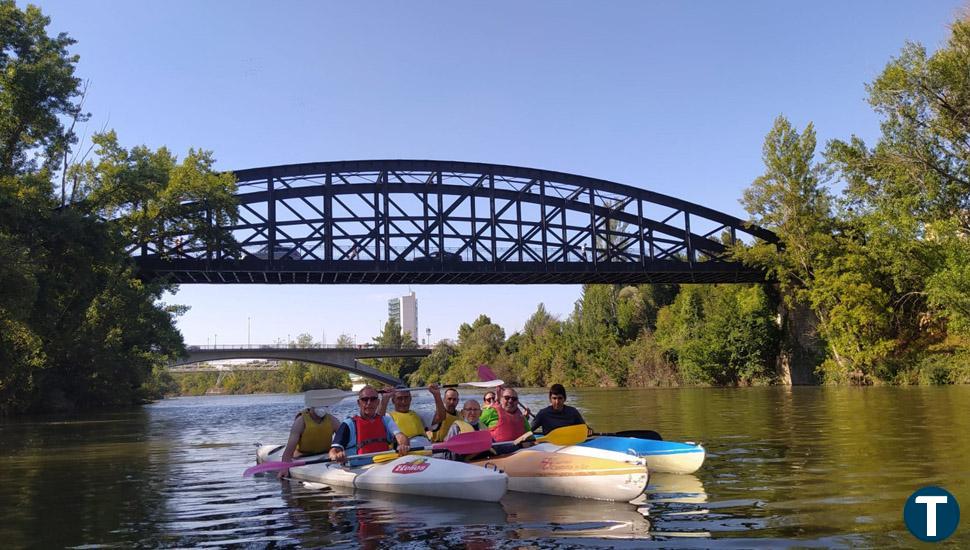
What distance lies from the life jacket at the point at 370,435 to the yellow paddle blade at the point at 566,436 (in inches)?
104

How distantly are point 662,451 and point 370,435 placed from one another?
15.4 ft

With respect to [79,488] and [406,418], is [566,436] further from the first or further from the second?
[79,488]

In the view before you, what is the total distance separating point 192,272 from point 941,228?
142 feet

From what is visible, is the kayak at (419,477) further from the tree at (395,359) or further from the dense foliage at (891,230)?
the tree at (395,359)

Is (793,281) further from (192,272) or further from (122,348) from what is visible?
(122,348)

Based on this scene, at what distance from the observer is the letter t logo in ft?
23.0

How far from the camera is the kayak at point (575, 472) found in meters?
9.53

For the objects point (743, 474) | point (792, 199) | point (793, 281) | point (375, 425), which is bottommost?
point (743, 474)

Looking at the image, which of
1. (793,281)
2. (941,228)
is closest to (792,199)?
(793,281)

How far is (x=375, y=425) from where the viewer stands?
12.4 metres

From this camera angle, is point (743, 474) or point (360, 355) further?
point (360, 355)

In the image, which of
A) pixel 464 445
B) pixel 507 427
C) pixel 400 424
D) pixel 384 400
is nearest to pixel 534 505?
pixel 464 445

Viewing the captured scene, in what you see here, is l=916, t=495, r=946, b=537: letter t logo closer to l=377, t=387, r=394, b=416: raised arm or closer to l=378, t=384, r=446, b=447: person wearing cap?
l=378, t=384, r=446, b=447: person wearing cap

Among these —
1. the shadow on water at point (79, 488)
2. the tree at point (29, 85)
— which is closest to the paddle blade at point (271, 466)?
the shadow on water at point (79, 488)
